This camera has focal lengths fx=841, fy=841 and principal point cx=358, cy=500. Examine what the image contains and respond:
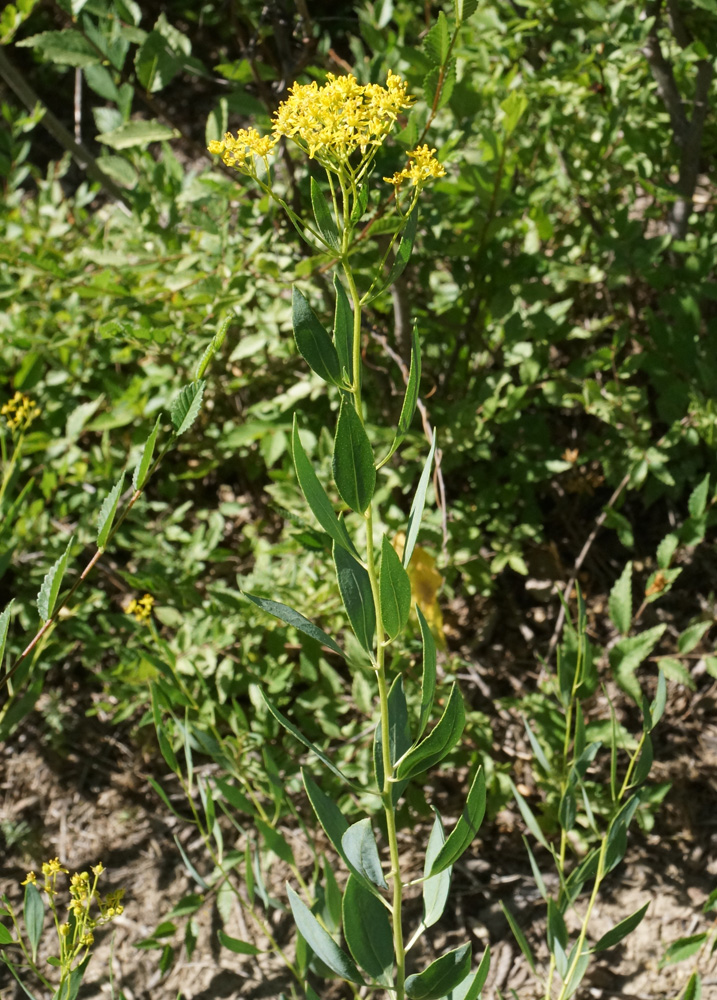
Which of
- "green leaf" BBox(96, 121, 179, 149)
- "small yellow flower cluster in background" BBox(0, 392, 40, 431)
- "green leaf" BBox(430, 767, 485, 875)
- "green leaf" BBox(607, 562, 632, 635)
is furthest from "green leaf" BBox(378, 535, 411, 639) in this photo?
"green leaf" BBox(96, 121, 179, 149)

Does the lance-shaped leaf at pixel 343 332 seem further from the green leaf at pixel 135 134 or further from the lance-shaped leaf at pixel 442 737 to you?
the green leaf at pixel 135 134

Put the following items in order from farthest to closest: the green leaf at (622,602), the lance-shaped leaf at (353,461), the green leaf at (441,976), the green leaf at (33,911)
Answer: the green leaf at (622,602) < the green leaf at (33,911) < the green leaf at (441,976) < the lance-shaped leaf at (353,461)

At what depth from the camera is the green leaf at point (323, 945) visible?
2.89 feet

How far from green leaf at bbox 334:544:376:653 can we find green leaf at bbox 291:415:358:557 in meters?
0.02

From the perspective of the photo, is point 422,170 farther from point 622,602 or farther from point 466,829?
point 622,602

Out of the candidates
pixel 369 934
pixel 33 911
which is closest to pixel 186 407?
pixel 369 934

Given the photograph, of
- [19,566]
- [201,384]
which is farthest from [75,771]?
[201,384]

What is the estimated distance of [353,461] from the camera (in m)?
0.72

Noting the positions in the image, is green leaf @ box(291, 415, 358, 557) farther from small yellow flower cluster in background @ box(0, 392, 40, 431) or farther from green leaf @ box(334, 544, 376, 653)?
small yellow flower cluster in background @ box(0, 392, 40, 431)

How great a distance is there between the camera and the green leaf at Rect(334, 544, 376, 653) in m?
0.77

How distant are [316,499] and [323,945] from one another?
1.63ft

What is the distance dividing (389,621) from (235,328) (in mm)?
1387

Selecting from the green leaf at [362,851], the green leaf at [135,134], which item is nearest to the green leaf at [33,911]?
the green leaf at [362,851]

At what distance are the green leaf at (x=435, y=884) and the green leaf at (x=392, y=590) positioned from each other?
22cm
